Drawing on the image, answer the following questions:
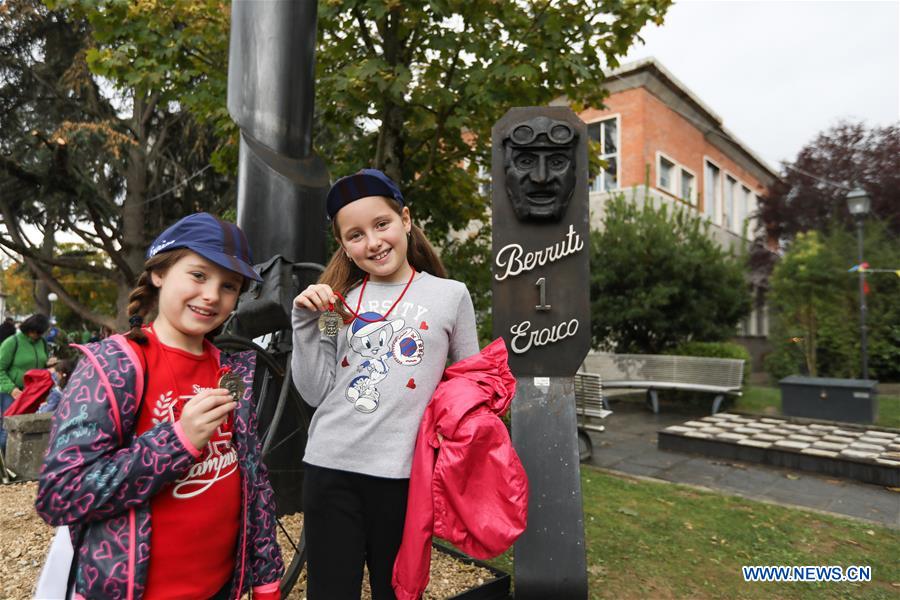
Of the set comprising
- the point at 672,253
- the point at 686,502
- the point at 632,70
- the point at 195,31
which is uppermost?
the point at 632,70

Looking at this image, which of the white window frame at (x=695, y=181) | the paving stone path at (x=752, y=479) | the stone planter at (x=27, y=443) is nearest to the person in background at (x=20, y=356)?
the stone planter at (x=27, y=443)

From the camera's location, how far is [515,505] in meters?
1.67

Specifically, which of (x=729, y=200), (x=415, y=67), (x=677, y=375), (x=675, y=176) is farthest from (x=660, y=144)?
(x=415, y=67)

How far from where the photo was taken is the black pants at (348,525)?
166cm

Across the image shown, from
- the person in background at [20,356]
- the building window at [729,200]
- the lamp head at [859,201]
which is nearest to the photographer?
the person in background at [20,356]

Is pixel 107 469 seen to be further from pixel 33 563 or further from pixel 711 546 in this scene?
pixel 711 546

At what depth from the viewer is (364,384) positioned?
5.54 ft

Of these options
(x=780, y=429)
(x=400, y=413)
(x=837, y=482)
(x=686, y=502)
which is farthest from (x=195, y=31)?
(x=780, y=429)

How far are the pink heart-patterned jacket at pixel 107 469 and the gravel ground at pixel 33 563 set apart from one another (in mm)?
1894

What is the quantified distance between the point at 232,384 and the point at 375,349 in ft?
1.52

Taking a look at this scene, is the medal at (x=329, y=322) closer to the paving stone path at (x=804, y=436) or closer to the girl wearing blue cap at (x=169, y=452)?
the girl wearing blue cap at (x=169, y=452)

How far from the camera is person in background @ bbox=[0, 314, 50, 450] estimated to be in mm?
6066

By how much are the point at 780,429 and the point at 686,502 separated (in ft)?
12.2

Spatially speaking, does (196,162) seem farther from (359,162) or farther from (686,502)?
(686,502)
